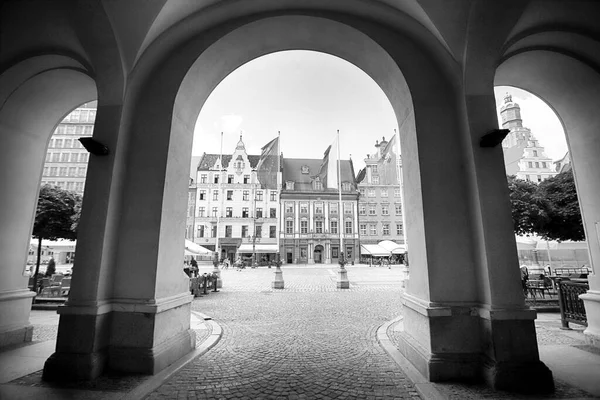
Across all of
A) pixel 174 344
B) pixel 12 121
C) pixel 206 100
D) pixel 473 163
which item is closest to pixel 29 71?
pixel 12 121

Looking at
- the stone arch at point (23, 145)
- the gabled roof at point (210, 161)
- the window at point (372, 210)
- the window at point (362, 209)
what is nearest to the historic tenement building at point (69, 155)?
the gabled roof at point (210, 161)

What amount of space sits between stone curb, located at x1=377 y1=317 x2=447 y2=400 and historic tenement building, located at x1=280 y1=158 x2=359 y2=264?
1525 inches

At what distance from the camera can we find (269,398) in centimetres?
326

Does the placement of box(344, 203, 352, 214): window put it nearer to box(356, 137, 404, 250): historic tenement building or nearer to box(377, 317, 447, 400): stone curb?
box(356, 137, 404, 250): historic tenement building

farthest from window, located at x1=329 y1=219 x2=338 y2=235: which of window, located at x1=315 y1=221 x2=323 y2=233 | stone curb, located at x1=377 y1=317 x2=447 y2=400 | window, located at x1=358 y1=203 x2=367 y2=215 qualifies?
stone curb, located at x1=377 y1=317 x2=447 y2=400

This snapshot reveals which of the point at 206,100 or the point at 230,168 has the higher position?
the point at 230,168

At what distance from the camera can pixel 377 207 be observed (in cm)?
4700

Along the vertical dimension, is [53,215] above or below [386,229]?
below

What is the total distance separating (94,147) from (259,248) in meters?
38.7

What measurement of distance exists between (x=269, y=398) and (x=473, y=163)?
3.89 m

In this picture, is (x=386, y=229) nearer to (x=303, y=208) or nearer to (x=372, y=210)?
(x=372, y=210)

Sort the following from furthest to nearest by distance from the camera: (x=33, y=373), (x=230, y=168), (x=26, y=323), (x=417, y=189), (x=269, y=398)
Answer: (x=230, y=168)
(x=26, y=323)
(x=417, y=189)
(x=33, y=373)
(x=269, y=398)

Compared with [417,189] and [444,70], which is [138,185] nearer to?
[417,189]

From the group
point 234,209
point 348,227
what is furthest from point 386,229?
point 234,209
